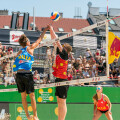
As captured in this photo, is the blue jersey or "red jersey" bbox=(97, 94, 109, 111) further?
"red jersey" bbox=(97, 94, 109, 111)

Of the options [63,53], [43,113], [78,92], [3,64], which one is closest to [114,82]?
[78,92]

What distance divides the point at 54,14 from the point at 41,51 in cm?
267

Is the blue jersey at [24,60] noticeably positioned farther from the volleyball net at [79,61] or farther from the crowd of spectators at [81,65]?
the volleyball net at [79,61]

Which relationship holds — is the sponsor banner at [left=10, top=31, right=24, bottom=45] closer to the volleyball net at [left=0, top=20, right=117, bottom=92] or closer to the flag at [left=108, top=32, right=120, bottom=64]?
the volleyball net at [left=0, top=20, right=117, bottom=92]

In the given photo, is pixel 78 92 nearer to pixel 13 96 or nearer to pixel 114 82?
pixel 114 82

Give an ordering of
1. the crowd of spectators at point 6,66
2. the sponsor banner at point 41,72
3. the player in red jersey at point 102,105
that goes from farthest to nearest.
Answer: the player in red jersey at point 102,105 < the crowd of spectators at point 6,66 < the sponsor banner at point 41,72

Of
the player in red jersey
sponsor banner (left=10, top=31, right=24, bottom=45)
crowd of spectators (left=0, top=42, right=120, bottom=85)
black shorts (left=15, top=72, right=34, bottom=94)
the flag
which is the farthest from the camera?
sponsor banner (left=10, top=31, right=24, bottom=45)

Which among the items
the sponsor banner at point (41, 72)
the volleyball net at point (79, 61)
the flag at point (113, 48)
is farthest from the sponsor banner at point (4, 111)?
the flag at point (113, 48)

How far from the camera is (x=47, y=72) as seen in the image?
998cm

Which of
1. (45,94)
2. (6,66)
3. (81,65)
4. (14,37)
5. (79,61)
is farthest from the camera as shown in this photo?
(14,37)

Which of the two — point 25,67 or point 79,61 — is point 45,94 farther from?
point 25,67

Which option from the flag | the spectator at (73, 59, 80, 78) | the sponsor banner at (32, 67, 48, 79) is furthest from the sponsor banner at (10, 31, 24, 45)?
the flag

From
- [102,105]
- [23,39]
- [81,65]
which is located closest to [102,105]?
[102,105]

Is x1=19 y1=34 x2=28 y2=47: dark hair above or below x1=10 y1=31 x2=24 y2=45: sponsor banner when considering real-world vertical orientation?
below
